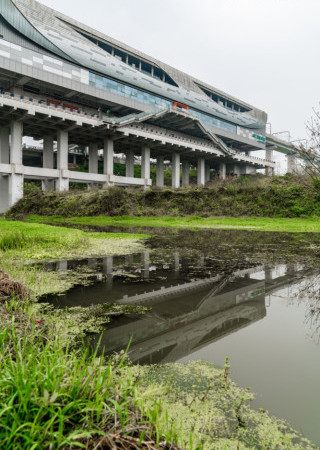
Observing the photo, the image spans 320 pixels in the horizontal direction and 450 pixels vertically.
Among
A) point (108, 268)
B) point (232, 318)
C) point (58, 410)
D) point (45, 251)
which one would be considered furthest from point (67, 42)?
point (58, 410)

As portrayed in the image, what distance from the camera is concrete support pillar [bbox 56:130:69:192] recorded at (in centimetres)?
4441

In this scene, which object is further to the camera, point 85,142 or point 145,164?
point 85,142

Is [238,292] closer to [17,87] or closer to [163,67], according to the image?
[17,87]

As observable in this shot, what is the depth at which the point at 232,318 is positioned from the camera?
5426 mm

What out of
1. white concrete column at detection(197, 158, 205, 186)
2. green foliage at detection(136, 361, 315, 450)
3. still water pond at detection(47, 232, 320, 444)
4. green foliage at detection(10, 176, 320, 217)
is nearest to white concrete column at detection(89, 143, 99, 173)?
green foliage at detection(10, 176, 320, 217)

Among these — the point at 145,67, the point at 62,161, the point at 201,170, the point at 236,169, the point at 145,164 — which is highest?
the point at 145,67

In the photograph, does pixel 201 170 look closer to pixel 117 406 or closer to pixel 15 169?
pixel 15 169

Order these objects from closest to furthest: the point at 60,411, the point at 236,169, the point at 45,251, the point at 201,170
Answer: the point at 60,411 → the point at 45,251 → the point at 201,170 → the point at 236,169

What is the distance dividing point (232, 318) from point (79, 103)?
51.9 meters

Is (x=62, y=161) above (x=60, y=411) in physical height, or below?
above

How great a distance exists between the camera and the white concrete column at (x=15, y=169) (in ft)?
132

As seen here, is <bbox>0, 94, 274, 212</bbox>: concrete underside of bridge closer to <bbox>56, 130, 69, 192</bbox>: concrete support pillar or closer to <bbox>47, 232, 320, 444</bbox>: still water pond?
<bbox>56, 130, 69, 192</bbox>: concrete support pillar

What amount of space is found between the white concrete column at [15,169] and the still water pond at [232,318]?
1311 inches

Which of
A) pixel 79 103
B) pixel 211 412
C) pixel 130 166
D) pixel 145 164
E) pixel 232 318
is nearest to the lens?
pixel 211 412
